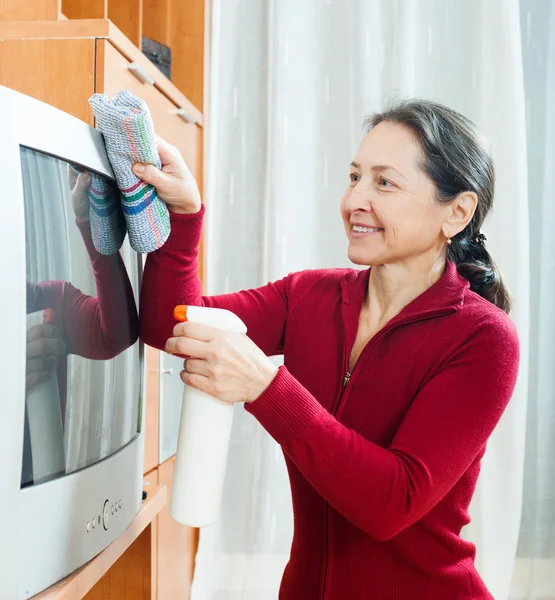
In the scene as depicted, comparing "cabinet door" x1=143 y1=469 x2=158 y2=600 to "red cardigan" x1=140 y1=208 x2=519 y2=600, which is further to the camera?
"cabinet door" x1=143 y1=469 x2=158 y2=600

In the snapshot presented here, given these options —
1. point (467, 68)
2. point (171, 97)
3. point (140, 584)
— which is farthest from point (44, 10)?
point (467, 68)

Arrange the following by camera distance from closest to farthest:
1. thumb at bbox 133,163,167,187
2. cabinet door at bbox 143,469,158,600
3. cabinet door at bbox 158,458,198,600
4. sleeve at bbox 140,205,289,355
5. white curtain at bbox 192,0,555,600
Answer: thumb at bbox 133,163,167,187, sleeve at bbox 140,205,289,355, cabinet door at bbox 143,469,158,600, cabinet door at bbox 158,458,198,600, white curtain at bbox 192,0,555,600

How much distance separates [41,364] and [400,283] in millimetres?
651

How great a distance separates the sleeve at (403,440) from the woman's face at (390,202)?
0.20 m

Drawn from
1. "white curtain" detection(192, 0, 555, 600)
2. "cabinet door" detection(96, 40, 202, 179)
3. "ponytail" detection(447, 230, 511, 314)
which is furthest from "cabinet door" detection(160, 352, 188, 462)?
"ponytail" detection(447, 230, 511, 314)

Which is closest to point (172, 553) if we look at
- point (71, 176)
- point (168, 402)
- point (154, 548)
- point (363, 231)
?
point (154, 548)

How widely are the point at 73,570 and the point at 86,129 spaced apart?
476 mm

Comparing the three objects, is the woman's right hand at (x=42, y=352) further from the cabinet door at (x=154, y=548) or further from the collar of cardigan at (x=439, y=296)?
the cabinet door at (x=154, y=548)

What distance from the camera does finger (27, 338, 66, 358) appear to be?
66 cm

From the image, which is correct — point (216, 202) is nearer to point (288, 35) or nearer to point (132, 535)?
point (288, 35)

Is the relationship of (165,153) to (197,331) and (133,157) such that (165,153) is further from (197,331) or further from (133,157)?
(197,331)

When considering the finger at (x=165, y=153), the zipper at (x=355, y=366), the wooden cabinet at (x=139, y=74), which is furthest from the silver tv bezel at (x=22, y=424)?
the wooden cabinet at (x=139, y=74)

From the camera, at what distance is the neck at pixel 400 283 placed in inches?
44.9

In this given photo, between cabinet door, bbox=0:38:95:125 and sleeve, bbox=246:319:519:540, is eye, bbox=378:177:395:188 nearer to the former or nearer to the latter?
sleeve, bbox=246:319:519:540
